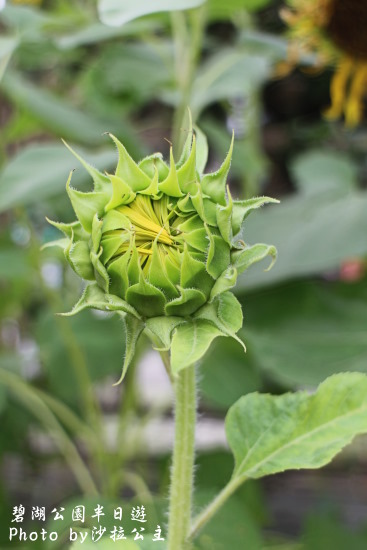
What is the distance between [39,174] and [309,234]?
0.71ft

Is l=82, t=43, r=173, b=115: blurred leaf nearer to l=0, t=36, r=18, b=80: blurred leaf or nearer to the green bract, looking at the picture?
l=0, t=36, r=18, b=80: blurred leaf

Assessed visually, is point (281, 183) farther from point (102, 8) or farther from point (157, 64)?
point (102, 8)

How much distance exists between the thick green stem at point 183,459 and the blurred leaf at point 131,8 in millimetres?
184

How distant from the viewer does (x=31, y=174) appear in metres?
0.45

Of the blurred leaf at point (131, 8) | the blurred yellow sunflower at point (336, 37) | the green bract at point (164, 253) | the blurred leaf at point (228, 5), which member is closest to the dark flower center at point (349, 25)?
the blurred yellow sunflower at point (336, 37)

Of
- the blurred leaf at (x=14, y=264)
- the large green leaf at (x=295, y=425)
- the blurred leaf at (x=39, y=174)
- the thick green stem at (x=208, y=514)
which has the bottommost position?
the thick green stem at (x=208, y=514)

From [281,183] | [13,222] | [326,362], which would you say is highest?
[281,183]

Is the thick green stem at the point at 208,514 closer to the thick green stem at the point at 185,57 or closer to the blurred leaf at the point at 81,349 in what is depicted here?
the thick green stem at the point at 185,57

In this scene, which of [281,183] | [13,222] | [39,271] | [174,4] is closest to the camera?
[174,4]

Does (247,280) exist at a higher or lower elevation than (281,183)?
lower

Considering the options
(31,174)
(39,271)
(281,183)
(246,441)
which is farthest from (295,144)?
(246,441)

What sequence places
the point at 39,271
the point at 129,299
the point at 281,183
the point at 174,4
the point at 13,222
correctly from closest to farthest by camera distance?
the point at 129,299
the point at 174,4
the point at 39,271
the point at 13,222
the point at 281,183

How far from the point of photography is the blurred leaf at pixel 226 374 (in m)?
0.57

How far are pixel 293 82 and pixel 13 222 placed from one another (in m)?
0.85
